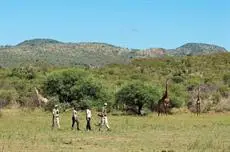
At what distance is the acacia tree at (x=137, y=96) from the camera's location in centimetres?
5603

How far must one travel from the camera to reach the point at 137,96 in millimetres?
56156

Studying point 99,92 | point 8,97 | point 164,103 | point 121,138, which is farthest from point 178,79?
point 121,138

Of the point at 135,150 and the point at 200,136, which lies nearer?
the point at 135,150

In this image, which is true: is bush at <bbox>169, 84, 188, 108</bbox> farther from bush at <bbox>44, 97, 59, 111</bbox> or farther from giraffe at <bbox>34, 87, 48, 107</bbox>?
giraffe at <bbox>34, 87, 48, 107</bbox>

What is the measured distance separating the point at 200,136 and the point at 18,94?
33.8m

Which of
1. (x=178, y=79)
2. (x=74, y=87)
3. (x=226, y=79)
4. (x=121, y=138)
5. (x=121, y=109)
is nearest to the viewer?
(x=121, y=138)

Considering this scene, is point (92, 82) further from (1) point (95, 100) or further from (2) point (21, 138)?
(2) point (21, 138)

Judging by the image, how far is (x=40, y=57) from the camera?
177250 millimetres

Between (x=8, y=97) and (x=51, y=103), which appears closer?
(x=51, y=103)

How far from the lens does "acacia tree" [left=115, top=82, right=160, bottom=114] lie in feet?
184

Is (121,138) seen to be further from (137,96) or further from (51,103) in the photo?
(51,103)

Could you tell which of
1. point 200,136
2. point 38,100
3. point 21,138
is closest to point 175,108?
point 38,100

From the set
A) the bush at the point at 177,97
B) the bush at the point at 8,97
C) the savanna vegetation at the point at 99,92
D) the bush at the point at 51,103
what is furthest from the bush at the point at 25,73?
the bush at the point at 51,103

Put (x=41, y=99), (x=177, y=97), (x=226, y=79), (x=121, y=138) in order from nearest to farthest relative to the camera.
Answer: (x=121, y=138)
(x=41, y=99)
(x=177, y=97)
(x=226, y=79)
